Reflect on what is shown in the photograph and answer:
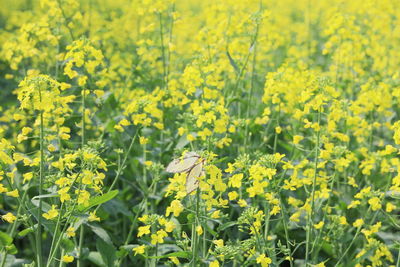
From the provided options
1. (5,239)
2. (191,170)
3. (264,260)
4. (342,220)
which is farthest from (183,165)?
(342,220)

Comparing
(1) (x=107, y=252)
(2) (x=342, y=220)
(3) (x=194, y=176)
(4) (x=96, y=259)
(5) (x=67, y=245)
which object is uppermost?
(3) (x=194, y=176)

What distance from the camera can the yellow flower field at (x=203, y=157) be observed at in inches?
116

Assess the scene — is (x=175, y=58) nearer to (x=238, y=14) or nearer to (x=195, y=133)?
(x=238, y=14)

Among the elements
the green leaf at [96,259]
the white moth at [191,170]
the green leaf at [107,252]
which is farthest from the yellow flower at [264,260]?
the green leaf at [96,259]

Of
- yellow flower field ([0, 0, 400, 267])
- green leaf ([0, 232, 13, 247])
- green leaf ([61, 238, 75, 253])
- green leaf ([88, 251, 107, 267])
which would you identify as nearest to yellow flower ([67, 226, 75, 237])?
yellow flower field ([0, 0, 400, 267])

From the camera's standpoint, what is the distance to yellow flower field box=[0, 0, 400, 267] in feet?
9.64

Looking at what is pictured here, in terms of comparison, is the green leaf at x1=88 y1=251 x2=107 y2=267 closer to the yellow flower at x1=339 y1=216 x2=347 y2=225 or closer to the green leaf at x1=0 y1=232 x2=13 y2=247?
the green leaf at x1=0 y1=232 x2=13 y2=247

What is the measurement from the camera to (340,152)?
3.57 m

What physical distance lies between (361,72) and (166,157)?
187 centimetres

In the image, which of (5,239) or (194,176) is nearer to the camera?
(194,176)

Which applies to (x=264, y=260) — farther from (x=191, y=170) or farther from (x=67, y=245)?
(x=67, y=245)

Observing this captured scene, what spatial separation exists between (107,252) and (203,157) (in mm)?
1089

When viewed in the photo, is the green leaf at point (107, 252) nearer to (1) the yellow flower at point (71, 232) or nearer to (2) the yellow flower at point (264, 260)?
(1) the yellow flower at point (71, 232)

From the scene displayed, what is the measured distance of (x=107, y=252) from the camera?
11.4ft
